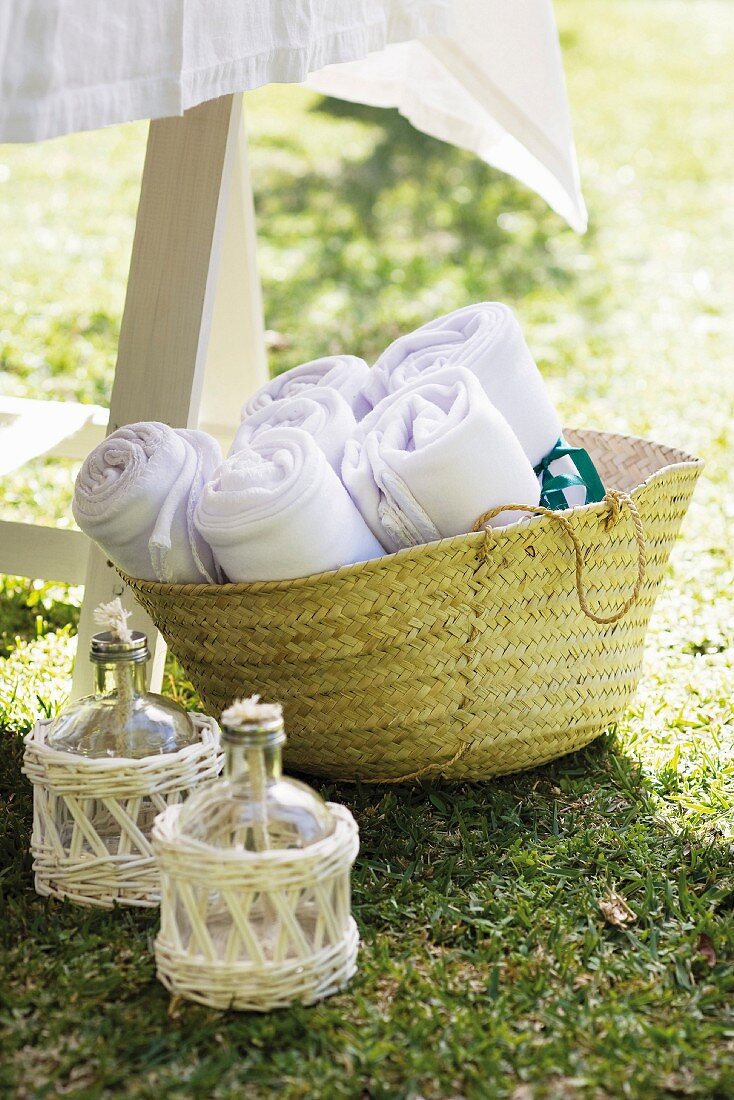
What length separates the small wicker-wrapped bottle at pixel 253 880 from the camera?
1.06m

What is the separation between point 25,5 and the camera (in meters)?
0.95

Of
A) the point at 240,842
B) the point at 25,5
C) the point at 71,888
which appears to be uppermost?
the point at 25,5

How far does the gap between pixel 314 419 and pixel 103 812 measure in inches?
19.6

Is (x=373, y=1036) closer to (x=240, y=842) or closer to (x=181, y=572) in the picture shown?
(x=240, y=842)

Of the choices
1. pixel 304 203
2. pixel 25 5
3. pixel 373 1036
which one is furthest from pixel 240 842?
pixel 304 203

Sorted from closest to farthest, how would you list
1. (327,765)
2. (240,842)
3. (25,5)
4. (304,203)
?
(25,5) → (240,842) → (327,765) → (304,203)

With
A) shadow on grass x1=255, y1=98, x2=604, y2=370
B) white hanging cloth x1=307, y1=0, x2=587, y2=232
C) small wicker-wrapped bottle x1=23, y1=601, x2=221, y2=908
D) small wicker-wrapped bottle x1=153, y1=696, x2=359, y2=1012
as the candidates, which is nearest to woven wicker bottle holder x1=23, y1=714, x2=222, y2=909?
small wicker-wrapped bottle x1=23, y1=601, x2=221, y2=908

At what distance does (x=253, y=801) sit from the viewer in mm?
→ 1087

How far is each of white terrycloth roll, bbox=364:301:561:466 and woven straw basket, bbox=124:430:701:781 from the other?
16 cm

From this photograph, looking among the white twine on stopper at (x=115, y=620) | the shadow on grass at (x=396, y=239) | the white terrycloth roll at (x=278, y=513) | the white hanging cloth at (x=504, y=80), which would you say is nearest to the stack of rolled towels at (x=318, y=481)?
the white terrycloth roll at (x=278, y=513)

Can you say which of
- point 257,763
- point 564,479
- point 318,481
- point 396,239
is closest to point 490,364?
point 564,479

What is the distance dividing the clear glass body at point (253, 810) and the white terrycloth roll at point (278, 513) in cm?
30

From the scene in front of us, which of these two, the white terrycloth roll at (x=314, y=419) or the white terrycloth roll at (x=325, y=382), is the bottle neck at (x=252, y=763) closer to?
the white terrycloth roll at (x=314, y=419)

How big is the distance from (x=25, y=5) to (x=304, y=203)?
3.78 meters
